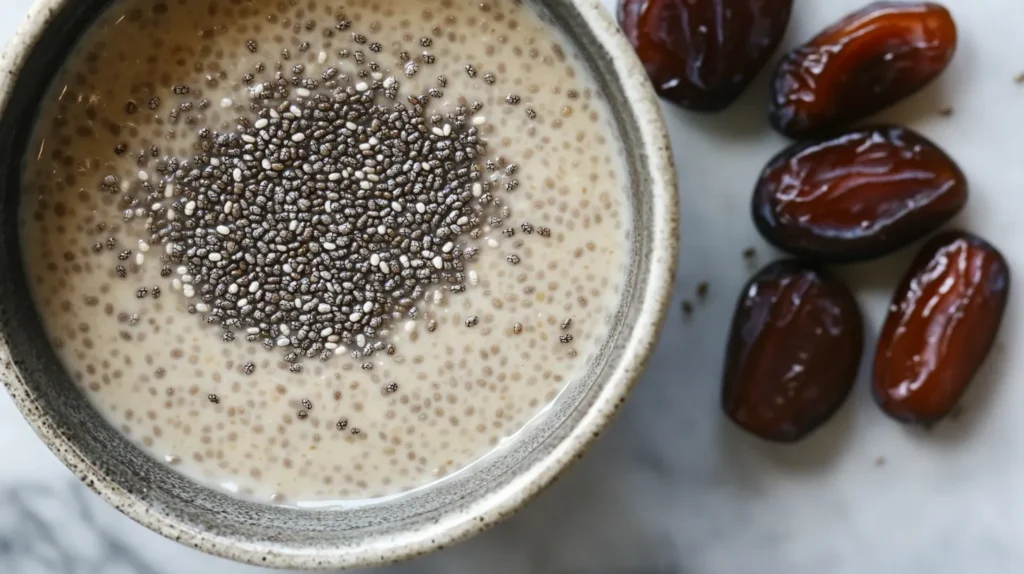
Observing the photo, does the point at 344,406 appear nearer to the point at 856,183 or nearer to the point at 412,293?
the point at 412,293

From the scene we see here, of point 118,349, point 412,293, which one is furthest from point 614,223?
point 118,349

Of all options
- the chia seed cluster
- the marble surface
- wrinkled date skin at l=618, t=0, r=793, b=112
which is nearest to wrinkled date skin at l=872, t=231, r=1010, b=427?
the marble surface

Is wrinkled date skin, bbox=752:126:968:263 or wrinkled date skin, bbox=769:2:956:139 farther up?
wrinkled date skin, bbox=769:2:956:139

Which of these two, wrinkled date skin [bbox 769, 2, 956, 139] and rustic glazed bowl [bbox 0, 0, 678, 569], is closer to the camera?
rustic glazed bowl [bbox 0, 0, 678, 569]

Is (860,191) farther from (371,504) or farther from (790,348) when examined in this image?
(371,504)

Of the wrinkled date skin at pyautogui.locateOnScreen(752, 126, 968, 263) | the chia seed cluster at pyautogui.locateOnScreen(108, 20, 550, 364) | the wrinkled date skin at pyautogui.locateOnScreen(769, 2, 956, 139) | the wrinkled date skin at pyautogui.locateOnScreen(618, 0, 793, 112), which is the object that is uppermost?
the chia seed cluster at pyautogui.locateOnScreen(108, 20, 550, 364)

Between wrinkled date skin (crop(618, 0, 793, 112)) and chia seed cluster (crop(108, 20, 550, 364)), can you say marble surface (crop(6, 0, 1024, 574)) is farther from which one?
chia seed cluster (crop(108, 20, 550, 364))
